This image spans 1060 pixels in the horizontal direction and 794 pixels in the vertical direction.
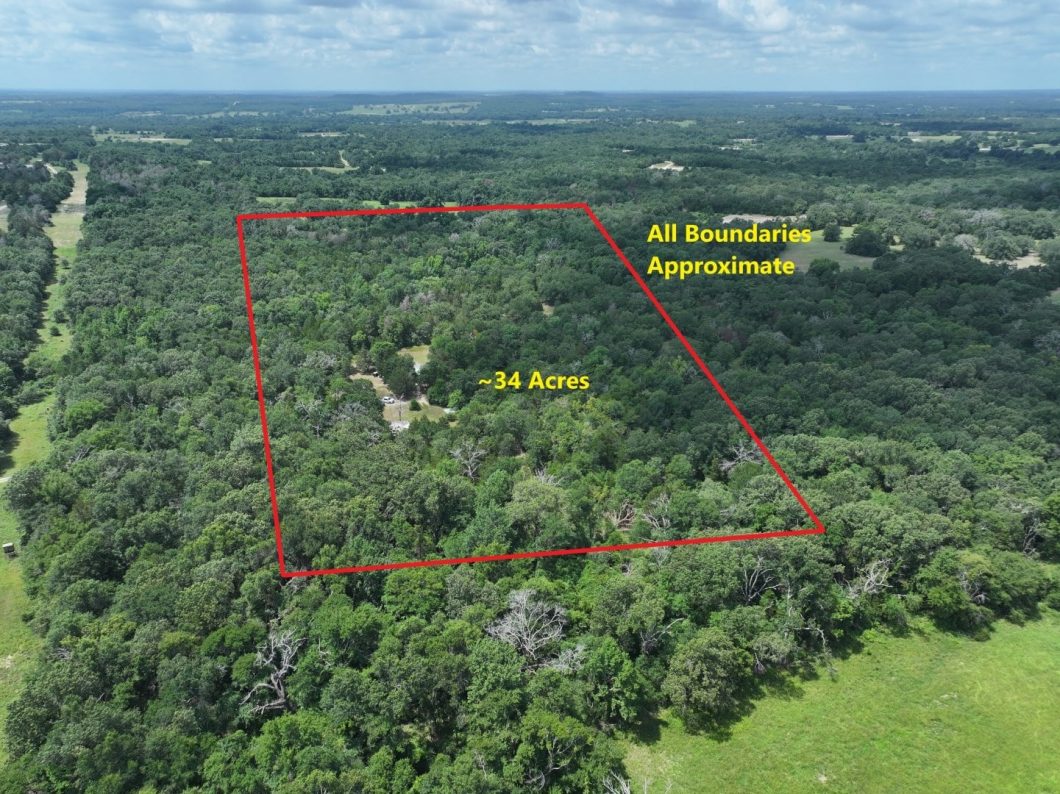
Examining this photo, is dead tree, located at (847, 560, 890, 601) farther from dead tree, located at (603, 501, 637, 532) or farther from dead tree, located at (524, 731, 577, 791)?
dead tree, located at (524, 731, 577, 791)

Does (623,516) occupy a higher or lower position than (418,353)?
lower

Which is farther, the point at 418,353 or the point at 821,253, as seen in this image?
the point at 821,253

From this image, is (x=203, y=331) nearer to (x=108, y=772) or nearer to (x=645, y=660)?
(x=108, y=772)

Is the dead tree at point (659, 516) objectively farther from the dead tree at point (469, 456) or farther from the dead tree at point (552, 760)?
the dead tree at point (552, 760)

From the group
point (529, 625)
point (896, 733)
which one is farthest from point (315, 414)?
point (896, 733)

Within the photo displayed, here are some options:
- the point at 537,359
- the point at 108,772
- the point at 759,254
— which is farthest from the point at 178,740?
the point at 759,254

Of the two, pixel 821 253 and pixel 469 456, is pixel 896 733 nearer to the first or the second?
pixel 469 456
